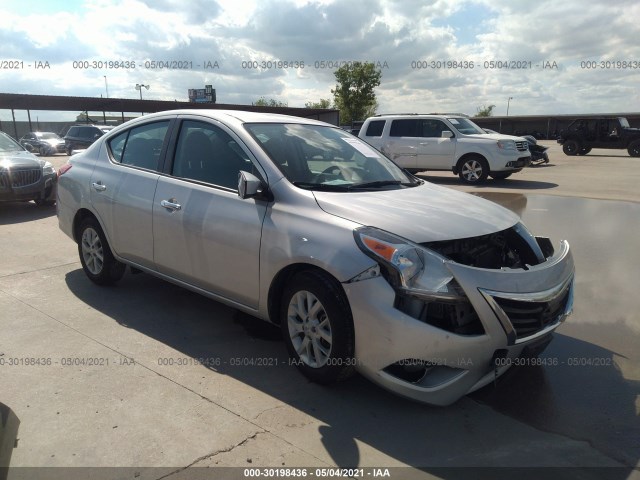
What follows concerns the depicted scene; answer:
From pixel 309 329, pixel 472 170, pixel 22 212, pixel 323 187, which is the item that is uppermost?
A: pixel 323 187

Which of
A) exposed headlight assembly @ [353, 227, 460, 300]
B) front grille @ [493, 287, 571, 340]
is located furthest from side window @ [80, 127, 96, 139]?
front grille @ [493, 287, 571, 340]

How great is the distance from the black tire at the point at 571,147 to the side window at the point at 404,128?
14.2 m

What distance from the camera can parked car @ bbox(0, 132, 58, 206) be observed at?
902 centimetres

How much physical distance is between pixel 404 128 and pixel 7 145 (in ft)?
33.2

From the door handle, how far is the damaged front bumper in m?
1.78

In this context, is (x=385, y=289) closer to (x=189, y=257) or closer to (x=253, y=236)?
(x=253, y=236)

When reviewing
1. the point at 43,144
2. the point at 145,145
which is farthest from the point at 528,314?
the point at 43,144

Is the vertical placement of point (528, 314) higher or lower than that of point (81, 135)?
higher

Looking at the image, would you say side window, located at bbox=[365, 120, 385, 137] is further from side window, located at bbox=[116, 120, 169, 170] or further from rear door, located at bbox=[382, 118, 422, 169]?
Answer: side window, located at bbox=[116, 120, 169, 170]

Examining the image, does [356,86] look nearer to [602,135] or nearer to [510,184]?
[602,135]

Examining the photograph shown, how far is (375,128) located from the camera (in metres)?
15.5

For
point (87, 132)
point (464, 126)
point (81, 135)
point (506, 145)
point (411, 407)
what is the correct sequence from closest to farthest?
point (411, 407), point (506, 145), point (464, 126), point (87, 132), point (81, 135)

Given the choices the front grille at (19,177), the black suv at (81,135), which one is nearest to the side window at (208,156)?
the front grille at (19,177)

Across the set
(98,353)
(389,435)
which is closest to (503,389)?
(389,435)
